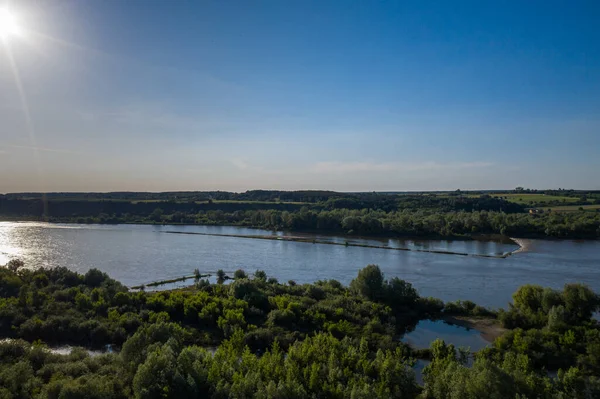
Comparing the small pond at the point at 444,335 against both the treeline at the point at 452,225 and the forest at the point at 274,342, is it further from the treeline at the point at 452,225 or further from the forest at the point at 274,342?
the treeline at the point at 452,225

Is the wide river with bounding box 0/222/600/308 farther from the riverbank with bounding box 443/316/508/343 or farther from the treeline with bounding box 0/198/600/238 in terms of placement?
the treeline with bounding box 0/198/600/238

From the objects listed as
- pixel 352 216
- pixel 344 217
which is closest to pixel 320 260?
pixel 352 216

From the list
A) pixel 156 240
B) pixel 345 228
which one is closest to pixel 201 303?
pixel 156 240

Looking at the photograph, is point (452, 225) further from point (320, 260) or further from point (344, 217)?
point (320, 260)

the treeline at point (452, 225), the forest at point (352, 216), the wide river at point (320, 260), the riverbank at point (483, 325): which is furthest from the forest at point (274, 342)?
the forest at point (352, 216)

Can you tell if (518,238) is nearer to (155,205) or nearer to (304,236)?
(304,236)

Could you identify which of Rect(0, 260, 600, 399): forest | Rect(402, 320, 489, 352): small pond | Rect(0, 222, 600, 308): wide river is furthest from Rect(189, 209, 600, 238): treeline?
Rect(402, 320, 489, 352): small pond

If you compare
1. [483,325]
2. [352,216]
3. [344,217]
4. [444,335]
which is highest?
[352,216]
